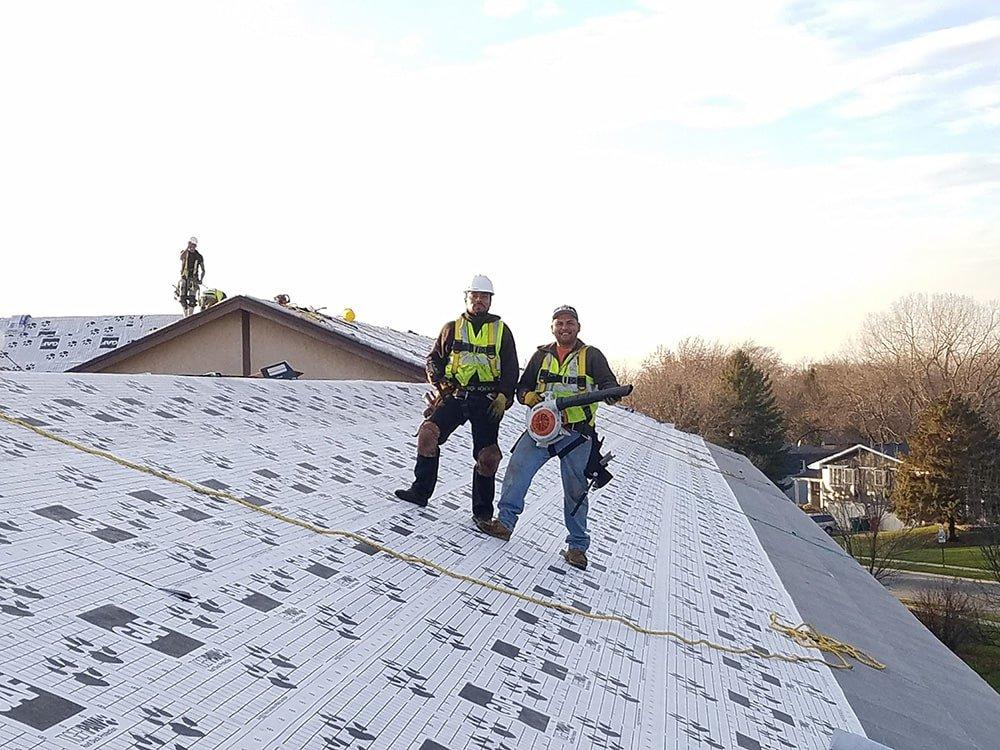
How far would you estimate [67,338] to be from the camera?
21.0 m

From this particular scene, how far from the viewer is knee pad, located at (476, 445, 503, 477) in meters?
6.02

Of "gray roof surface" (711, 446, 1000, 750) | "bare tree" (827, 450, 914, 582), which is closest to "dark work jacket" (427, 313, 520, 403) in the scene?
"gray roof surface" (711, 446, 1000, 750)

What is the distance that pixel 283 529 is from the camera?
4.54 m

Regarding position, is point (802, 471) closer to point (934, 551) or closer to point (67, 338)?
point (934, 551)

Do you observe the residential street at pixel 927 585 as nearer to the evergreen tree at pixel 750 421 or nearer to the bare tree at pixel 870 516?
the bare tree at pixel 870 516

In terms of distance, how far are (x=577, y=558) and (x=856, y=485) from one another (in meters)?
46.1

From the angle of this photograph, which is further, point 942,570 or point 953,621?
point 942,570

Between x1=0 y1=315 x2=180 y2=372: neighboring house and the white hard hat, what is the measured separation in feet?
50.7

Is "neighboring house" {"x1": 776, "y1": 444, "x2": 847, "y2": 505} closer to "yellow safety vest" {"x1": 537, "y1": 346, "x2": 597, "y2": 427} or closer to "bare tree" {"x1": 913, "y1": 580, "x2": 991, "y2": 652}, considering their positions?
"bare tree" {"x1": 913, "y1": 580, "x2": 991, "y2": 652}

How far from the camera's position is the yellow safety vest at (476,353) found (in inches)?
237

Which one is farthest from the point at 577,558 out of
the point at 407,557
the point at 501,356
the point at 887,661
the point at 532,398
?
the point at 887,661

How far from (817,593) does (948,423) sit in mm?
43269

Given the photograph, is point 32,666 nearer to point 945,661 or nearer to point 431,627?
point 431,627

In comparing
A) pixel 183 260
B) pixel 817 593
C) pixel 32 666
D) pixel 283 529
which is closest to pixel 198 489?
pixel 283 529
